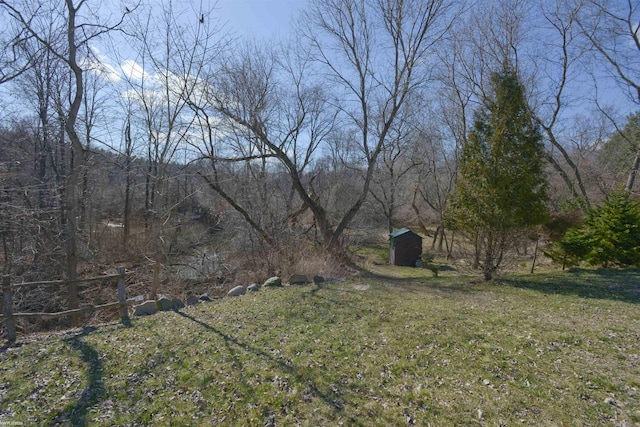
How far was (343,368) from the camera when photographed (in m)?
4.14

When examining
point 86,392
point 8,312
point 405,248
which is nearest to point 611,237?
point 405,248

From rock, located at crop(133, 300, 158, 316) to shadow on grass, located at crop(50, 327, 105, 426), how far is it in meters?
1.67

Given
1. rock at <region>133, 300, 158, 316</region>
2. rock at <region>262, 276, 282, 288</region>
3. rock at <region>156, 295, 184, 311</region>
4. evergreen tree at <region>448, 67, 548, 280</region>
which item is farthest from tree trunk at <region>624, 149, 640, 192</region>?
rock at <region>133, 300, 158, 316</region>

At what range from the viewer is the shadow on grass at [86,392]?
10.7 ft

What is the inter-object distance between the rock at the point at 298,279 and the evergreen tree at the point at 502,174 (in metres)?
4.56

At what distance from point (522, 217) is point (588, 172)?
40.8ft

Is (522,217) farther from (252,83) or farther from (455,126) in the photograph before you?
(455,126)

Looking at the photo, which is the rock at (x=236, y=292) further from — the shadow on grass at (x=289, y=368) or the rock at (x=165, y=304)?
the shadow on grass at (x=289, y=368)

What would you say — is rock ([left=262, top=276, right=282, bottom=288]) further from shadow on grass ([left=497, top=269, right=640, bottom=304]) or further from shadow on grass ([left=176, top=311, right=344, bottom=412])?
shadow on grass ([left=497, top=269, right=640, bottom=304])

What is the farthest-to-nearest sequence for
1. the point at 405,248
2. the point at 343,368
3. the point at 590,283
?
the point at 405,248, the point at 590,283, the point at 343,368

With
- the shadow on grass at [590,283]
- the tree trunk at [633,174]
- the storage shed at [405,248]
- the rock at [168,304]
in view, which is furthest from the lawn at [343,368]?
the tree trunk at [633,174]

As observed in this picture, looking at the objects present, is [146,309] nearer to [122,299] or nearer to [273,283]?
[122,299]

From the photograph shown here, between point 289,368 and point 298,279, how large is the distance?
5.06 m

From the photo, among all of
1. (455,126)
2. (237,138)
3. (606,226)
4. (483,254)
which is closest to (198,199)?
(237,138)
